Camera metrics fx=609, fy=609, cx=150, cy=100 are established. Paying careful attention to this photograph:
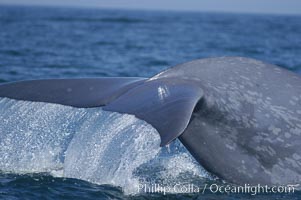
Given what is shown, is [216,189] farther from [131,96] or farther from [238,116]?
[131,96]

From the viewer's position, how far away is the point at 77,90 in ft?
14.9

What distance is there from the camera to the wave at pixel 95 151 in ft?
16.6

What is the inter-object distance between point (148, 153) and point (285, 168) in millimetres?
1537

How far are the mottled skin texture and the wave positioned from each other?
0.56 m

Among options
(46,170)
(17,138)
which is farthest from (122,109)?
(17,138)

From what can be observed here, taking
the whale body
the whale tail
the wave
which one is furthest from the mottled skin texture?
the wave

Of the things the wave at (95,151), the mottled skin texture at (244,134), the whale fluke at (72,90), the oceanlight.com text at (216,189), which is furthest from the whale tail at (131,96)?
the oceanlight.com text at (216,189)

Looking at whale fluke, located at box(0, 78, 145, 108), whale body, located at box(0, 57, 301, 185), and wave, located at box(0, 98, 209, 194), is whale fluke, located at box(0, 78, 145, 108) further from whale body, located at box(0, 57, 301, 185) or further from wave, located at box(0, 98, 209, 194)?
wave, located at box(0, 98, 209, 194)

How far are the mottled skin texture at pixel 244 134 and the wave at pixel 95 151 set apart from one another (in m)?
0.56

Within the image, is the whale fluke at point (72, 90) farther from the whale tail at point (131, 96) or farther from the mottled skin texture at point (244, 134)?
the mottled skin texture at point (244, 134)

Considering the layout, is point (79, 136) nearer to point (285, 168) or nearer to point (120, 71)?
point (285, 168)

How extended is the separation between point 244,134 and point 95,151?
1558 millimetres

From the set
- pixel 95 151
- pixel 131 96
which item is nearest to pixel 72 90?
pixel 131 96

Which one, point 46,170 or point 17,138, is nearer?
point 46,170
